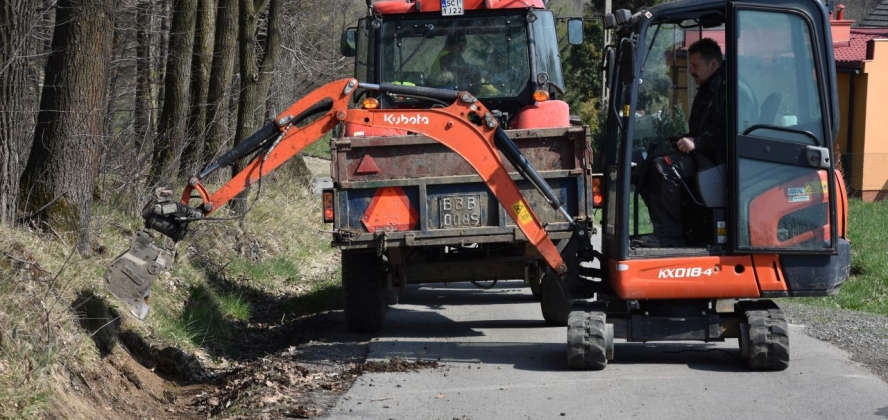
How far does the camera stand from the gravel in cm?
852

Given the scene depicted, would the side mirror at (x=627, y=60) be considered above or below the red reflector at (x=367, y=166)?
above

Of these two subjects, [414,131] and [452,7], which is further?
[452,7]

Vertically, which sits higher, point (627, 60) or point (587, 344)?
point (627, 60)

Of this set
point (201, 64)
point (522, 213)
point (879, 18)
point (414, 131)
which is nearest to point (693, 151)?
point (522, 213)

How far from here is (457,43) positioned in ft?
Result: 36.7

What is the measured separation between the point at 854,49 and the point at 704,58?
19516 millimetres

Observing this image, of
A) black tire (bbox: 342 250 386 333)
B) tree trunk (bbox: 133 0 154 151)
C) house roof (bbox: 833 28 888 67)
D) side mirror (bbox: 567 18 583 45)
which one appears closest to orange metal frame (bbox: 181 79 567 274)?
black tire (bbox: 342 250 386 333)

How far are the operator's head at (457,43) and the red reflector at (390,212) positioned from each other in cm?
239

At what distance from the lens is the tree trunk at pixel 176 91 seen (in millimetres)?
14594

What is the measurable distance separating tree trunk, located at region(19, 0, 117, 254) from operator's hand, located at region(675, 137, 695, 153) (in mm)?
4978

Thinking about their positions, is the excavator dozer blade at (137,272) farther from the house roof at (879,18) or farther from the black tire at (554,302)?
the house roof at (879,18)

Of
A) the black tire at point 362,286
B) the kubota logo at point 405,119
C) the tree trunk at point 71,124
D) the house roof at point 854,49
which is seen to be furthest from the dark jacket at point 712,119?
the house roof at point 854,49

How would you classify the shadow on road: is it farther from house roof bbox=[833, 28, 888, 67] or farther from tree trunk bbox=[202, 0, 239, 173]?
house roof bbox=[833, 28, 888, 67]

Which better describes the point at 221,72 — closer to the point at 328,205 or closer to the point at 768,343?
the point at 328,205
